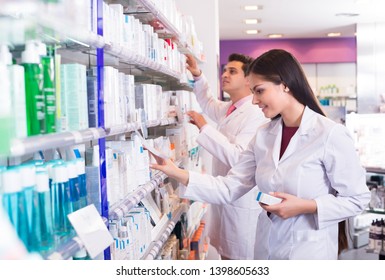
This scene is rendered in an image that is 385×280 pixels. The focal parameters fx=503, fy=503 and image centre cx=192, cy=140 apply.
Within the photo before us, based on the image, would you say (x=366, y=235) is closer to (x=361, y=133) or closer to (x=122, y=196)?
(x=361, y=133)

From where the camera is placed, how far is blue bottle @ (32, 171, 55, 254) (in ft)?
4.66

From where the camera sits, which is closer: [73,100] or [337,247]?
[73,100]

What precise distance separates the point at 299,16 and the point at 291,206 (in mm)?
7901

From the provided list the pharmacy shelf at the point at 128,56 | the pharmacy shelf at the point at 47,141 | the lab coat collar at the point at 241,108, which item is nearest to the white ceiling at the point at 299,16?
the lab coat collar at the point at 241,108

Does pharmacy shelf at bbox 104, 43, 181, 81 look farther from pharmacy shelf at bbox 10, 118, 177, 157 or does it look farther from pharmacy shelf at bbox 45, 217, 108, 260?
pharmacy shelf at bbox 45, 217, 108, 260

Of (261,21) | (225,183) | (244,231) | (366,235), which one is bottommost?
(366,235)

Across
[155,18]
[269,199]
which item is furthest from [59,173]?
[155,18]

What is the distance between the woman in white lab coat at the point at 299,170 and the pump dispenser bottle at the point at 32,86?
1183mm

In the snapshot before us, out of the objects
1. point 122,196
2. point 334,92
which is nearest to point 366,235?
point 122,196

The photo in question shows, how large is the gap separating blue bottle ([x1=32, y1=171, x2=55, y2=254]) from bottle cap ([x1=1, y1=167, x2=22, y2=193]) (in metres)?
0.10

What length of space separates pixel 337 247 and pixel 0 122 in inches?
74.7

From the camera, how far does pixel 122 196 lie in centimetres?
219

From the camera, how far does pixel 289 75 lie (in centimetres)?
244

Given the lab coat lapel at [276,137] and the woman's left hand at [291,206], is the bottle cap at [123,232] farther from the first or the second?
the lab coat lapel at [276,137]
